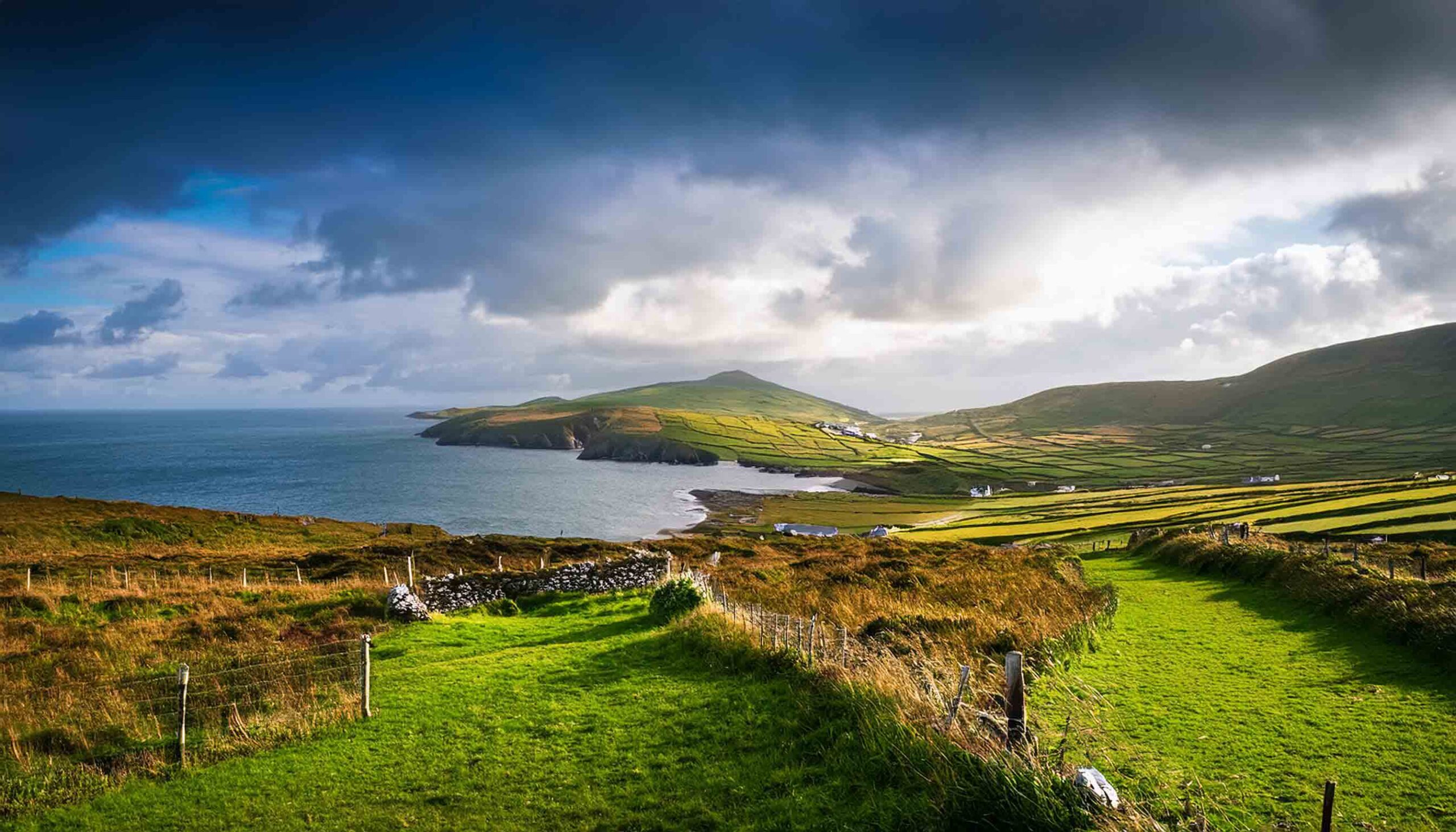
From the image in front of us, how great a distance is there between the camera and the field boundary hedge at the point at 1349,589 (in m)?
14.1

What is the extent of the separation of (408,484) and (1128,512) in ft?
391

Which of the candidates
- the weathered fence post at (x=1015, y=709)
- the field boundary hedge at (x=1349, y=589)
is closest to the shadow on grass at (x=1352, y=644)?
the field boundary hedge at (x=1349, y=589)

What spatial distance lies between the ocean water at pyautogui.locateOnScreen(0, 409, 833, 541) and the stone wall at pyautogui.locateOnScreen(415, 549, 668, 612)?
2038 inches

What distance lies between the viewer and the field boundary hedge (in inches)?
554

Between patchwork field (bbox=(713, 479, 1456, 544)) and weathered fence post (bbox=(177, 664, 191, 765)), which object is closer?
weathered fence post (bbox=(177, 664, 191, 765))

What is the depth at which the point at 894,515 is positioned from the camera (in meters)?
101

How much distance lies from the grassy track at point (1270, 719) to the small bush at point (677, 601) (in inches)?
394

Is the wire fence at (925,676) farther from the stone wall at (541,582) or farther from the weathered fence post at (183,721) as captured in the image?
the stone wall at (541,582)

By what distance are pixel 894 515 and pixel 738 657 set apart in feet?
299

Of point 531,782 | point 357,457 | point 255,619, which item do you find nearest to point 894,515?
point 255,619

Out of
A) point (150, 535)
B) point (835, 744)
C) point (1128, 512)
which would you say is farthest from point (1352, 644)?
point (150, 535)

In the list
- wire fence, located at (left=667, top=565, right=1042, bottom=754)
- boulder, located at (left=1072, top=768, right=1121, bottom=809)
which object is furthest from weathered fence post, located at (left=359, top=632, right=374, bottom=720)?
boulder, located at (left=1072, top=768, right=1121, bottom=809)

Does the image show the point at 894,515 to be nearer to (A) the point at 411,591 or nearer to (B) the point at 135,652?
(A) the point at 411,591

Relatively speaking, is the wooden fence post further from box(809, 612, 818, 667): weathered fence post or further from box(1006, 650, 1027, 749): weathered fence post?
box(809, 612, 818, 667): weathered fence post
